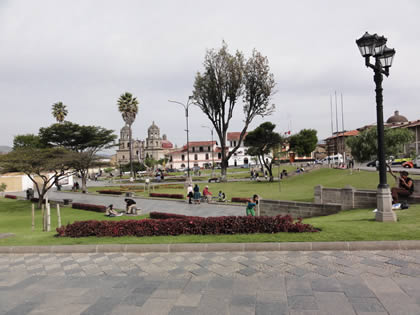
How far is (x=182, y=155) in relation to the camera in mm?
98188

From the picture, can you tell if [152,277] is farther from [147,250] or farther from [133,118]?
[133,118]

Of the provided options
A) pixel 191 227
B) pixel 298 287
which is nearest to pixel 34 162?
pixel 191 227

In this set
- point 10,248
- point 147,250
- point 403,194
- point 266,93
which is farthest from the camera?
point 266,93

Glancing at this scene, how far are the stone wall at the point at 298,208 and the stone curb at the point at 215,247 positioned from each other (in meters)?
6.70

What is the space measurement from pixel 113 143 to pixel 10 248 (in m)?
45.4

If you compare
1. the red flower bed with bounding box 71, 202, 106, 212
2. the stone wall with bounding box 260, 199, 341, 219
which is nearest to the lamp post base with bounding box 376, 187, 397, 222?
the stone wall with bounding box 260, 199, 341, 219

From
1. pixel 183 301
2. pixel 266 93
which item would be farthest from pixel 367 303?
pixel 266 93

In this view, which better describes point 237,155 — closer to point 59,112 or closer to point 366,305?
point 59,112

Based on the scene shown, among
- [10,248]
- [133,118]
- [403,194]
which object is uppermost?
[133,118]

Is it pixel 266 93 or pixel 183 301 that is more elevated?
pixel 266 93

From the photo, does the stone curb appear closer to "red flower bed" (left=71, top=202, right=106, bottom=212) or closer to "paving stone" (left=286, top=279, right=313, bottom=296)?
"paving stone" (left=286, top=279, right=313, bottom=296)

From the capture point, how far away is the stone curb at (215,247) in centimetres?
698

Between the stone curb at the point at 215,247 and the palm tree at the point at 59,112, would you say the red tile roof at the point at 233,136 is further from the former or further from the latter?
the stone curb at the point at 215,247

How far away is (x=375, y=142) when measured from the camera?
23281mm
